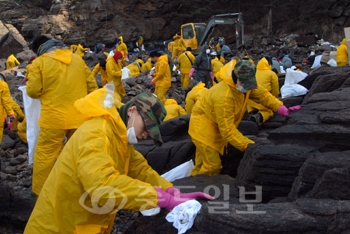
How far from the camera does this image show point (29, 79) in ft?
17.2

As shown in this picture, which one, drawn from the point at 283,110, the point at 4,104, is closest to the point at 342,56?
the point at 283,110

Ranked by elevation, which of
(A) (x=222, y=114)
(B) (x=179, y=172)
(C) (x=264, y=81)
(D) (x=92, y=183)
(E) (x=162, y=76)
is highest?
(D) (x=92, y=183)

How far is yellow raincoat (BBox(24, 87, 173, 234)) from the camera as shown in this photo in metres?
2.54

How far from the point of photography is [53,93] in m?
5.28

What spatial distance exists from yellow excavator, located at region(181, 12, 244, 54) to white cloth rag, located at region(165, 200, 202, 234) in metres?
23.9

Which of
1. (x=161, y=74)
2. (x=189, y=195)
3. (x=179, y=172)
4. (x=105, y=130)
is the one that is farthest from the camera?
(x=161, y=74)

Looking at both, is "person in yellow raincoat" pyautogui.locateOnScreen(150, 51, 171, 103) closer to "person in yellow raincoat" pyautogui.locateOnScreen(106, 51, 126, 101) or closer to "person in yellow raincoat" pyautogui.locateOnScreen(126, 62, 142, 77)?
"person in yellow raincoat" pyautogui.locateOnScreen(106, 51, 126, 101)

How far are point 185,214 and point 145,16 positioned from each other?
38084mm

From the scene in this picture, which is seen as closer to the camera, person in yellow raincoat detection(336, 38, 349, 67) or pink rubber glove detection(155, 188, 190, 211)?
pink rubber glove detection(155, 188, 190, 211)

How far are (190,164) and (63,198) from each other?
3399mm

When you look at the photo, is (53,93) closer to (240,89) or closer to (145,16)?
(240,89)

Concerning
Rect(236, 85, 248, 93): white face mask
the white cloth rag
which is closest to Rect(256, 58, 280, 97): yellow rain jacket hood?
Rect(236, 85, 248, 93): white face mask

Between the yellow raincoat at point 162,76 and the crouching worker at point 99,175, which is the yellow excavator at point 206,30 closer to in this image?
the yellow raincoat at point 162,76

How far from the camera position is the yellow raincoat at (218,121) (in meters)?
5.18
